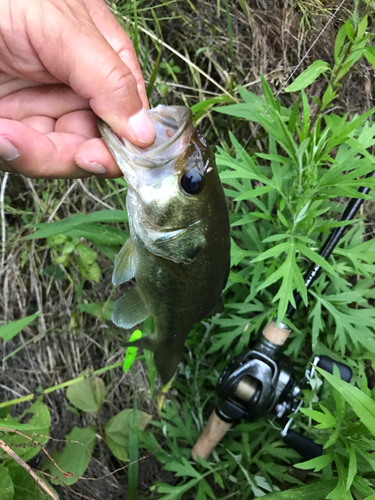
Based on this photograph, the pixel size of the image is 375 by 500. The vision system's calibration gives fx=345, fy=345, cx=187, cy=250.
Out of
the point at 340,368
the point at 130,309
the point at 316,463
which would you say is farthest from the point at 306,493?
the point at 130,309

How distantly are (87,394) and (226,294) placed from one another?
1238 millimetres

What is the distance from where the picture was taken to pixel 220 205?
1350 mm

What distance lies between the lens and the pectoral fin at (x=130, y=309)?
1.74 metres

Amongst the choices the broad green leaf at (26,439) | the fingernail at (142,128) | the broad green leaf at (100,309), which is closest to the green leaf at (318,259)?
the fingernail at (142,128)

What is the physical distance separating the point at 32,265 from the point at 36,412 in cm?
112

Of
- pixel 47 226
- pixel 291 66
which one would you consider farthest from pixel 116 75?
pixel 291 66

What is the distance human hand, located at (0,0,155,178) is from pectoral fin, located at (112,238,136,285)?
0.33 m

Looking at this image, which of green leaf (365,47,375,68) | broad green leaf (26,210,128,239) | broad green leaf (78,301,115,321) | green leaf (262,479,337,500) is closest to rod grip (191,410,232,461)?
green leaf (262,479,337,500)

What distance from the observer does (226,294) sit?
2.48 metres

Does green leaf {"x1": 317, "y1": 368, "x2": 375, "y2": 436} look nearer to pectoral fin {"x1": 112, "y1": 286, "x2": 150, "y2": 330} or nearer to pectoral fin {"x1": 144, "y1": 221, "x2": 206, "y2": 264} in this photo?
pectoral fin {"x1": 144, "y1": 221, "x2": 206, "y2": 264}

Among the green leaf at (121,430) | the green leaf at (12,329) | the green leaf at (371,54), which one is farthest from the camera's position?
the green leaf at (121,430)

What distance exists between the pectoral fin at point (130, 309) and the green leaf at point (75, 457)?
985 mm

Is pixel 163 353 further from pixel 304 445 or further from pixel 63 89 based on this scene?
pixel 63 89

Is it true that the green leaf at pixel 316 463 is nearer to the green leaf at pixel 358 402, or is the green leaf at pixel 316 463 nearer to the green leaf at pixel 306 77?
the green leaf at pixel 358 402
